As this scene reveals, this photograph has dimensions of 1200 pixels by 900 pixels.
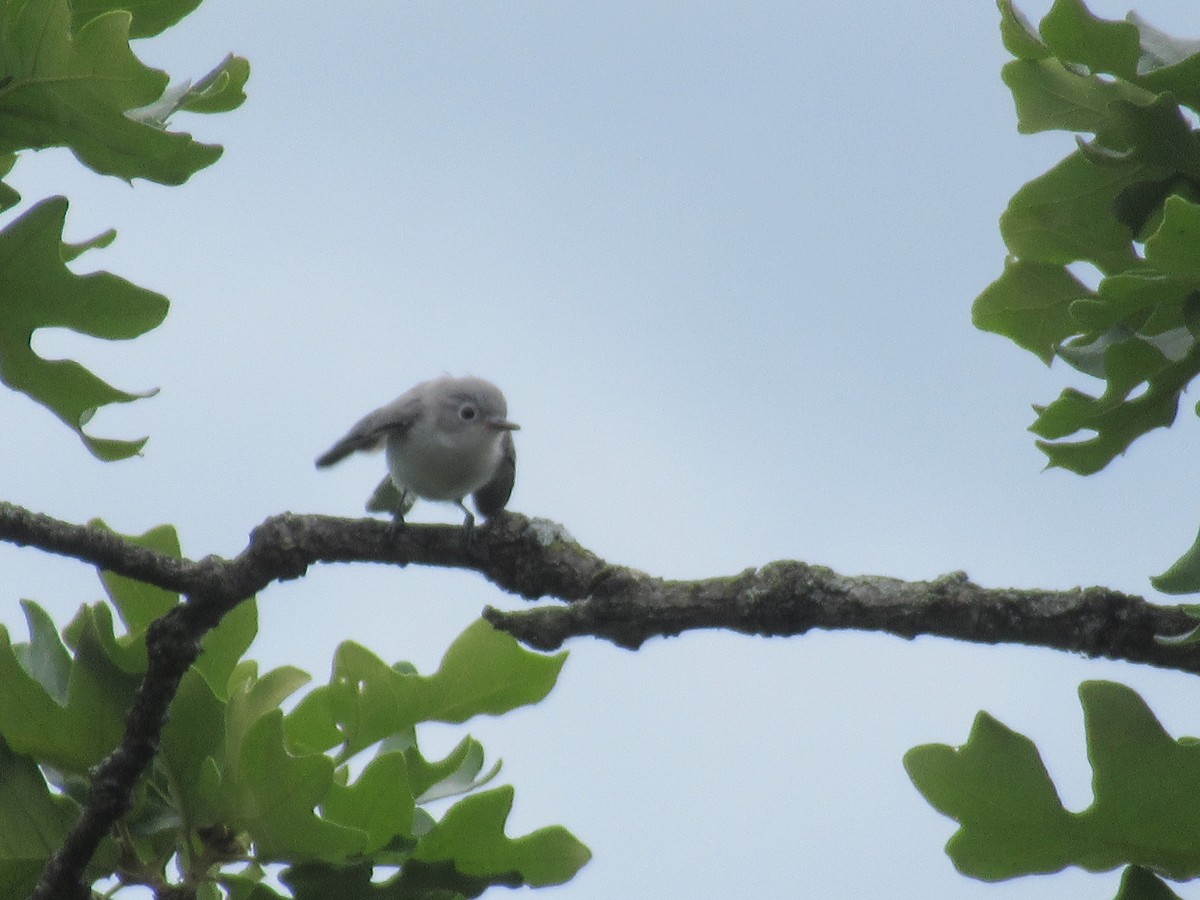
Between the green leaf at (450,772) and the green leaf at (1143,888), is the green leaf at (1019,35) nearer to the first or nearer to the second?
the green leaf at (1143,888)

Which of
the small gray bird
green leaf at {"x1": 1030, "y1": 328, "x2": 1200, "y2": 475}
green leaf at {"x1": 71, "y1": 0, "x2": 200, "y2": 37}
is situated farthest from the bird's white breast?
green leaf at {"x1": 1030, "y1": 328, "x2": 1200, "y2": 475}

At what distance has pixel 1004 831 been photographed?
6.94 ft

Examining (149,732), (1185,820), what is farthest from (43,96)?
(1185,820)

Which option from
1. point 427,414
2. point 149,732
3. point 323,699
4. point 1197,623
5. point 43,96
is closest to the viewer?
point 1197,623

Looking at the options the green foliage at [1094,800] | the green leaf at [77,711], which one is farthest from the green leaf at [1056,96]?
the green leaf at [77,711]

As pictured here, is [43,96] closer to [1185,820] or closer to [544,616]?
[544,616]

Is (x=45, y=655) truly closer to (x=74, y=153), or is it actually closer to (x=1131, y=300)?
(x=74, y=153)

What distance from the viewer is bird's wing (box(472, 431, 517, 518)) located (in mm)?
3777

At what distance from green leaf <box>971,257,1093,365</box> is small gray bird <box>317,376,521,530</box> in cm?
→ 160

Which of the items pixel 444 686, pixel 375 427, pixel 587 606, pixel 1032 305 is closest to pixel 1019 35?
pixel 1032 305

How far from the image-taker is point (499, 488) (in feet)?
12.5

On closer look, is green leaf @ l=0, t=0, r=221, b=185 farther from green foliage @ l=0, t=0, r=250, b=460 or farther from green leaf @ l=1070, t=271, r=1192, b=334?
green leaf @ l=1070, t=271, r=1192, b=334

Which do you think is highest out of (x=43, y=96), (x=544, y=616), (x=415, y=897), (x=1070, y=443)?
(x=43, y=96)

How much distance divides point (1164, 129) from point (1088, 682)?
3.05 ft
